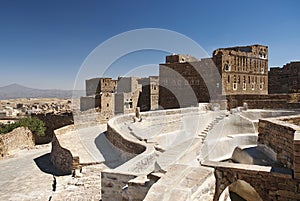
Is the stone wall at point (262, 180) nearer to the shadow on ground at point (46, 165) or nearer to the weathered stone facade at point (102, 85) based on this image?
the shadow on ground at point (46, 165)

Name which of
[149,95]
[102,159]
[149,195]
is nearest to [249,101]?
[149,95]

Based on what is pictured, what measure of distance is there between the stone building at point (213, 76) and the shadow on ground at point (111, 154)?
14179mm

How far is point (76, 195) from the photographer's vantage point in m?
7.12

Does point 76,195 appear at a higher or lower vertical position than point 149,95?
lower

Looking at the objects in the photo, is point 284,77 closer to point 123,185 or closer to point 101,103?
point 101,103

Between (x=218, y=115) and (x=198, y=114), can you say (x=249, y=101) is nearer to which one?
(x=218, y=115)

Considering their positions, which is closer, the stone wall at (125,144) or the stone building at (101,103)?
the stone wall at (125,144)

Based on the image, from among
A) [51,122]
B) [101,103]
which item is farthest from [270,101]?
[51,122]

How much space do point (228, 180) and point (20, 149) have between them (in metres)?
18.8

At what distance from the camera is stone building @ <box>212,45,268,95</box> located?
23422 millimetres

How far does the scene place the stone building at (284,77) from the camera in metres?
33.5

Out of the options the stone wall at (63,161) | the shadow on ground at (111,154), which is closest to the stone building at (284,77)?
the shadow on ground at (111,154)

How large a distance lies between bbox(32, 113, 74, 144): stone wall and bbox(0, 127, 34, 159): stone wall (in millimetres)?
2672

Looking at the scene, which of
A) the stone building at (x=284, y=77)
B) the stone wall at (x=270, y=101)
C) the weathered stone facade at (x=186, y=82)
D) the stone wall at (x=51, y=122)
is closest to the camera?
the stone wall at (x=270, y=101)
